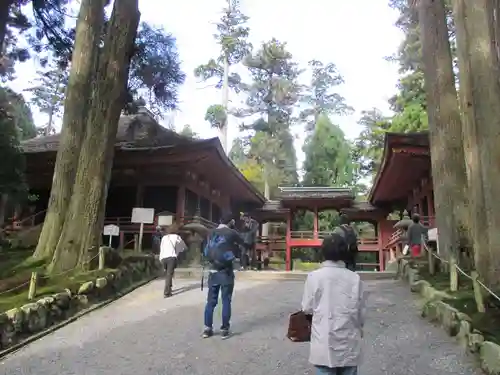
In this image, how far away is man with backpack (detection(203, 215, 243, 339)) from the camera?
5.48 meters

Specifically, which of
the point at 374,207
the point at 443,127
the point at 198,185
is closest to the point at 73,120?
the point at 443,127

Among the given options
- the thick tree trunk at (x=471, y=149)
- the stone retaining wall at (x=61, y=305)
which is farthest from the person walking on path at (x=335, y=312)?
the stone retaining wall at (x=61, y=305)

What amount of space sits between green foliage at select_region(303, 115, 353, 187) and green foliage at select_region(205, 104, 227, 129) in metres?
6.60

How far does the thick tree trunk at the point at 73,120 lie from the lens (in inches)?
345

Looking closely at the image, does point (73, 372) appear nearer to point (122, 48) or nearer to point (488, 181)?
point (488, 181)

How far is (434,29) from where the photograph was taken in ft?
28.6

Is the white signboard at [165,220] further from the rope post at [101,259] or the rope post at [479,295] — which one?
the rope post at [479,295]

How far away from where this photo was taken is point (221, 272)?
215 inches

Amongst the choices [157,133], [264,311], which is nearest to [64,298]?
[264,311]

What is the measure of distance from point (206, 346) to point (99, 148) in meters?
5.02

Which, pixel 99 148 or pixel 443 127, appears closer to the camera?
pixel 443 127

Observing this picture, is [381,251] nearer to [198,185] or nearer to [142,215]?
[198,185]

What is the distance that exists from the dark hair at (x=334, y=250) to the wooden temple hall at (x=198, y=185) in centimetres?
928

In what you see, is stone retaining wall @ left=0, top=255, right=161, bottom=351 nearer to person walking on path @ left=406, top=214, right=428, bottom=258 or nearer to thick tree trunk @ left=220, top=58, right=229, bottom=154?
person walking on path @ left=406, top=214, right=428, bottom=258
